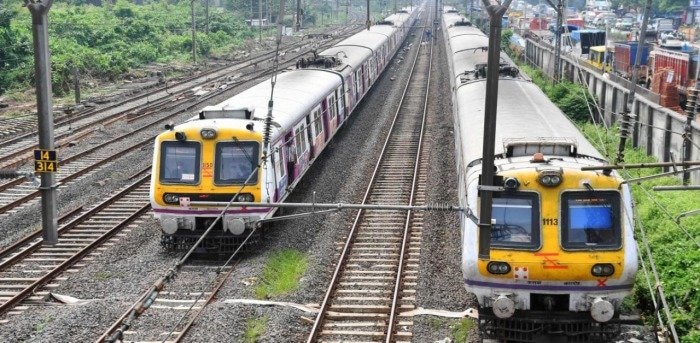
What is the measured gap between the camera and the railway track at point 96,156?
18500mm

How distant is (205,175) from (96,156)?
398 inches

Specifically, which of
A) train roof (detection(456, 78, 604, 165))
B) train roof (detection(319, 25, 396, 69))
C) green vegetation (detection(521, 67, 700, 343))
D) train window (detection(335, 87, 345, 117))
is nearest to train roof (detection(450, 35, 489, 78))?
train window (detection(335, 87, 345, 117))

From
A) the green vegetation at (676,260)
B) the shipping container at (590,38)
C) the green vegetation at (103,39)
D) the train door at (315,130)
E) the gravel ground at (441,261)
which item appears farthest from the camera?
the shipping container at (590,38)

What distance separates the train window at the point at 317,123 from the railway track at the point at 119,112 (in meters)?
8.22

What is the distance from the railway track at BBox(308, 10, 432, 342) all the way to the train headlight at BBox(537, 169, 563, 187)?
290cm

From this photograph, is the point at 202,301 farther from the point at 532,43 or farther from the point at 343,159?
the point at 532,43

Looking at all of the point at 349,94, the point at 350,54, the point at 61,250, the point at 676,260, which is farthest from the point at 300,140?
the point at 350,54

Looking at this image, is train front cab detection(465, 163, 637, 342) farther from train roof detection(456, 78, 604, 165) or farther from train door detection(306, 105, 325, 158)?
train door detection(306, 105, 325, 158)

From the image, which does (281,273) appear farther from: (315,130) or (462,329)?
(315,130)

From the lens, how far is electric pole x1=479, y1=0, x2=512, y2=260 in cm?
892

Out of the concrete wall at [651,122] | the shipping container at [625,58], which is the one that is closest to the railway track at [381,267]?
the concrete wall at [651,122]

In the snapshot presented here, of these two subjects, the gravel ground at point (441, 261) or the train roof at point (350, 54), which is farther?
the train roof at point (350, 54)

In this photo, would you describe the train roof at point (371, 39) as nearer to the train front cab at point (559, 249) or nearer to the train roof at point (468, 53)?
the train roof at point (468, 53)

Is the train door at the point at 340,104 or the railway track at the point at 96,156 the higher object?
the train door at the point at 340,104
